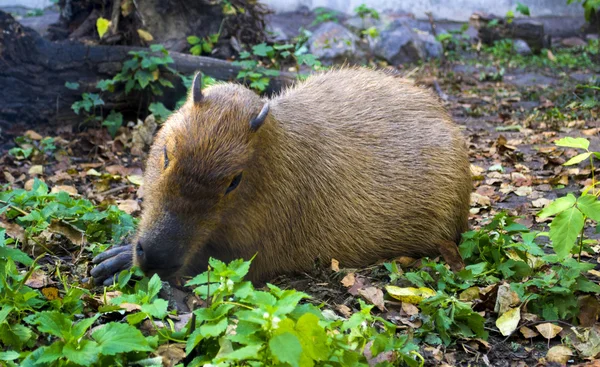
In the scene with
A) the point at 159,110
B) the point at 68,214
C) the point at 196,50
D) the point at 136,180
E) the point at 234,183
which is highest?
the point at 234,183

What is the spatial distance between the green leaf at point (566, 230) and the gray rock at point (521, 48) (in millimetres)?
9923

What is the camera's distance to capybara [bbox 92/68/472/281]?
128 inches

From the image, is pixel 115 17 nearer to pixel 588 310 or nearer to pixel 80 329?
pixel 80 329

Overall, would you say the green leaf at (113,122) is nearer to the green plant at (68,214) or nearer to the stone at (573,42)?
the green plant at (68,214)

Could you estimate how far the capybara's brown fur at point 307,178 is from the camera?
3260 mm

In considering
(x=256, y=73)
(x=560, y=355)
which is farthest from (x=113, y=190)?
(x=560, y=355)

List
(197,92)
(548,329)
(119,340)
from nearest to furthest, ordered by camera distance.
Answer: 1. (119,340)
2. (548,329)
3. (197,92)

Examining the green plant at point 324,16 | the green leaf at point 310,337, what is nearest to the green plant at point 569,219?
the green leaf at point 310,337

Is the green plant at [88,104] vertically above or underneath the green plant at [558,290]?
underneath

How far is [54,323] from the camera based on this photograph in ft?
7.97

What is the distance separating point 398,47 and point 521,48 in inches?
106

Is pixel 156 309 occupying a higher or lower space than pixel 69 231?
higher

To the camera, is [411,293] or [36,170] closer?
[411,293]

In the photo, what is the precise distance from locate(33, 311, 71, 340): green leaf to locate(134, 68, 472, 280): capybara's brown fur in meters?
0.74
